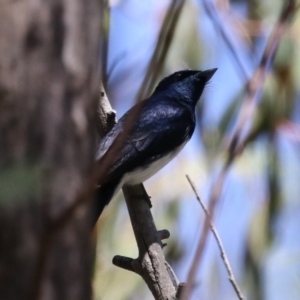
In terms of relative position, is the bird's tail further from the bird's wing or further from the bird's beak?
the bird's beak

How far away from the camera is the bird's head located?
3447 millimetres

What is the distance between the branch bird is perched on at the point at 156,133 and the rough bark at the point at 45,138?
1584 millimetres

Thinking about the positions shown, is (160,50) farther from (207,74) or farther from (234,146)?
(207,74)

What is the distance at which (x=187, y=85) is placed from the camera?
11.5ft

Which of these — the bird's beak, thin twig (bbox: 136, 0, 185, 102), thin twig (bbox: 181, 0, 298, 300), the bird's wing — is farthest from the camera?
the bird's beak

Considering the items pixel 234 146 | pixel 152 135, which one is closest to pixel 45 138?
pixel 234 146

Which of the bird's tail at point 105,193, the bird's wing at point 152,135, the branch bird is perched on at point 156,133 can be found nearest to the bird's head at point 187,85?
the branch bird is perched on at point 156,133

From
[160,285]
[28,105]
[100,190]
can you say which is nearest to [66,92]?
[28,105]

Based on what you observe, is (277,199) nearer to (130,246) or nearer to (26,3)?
(130,246)

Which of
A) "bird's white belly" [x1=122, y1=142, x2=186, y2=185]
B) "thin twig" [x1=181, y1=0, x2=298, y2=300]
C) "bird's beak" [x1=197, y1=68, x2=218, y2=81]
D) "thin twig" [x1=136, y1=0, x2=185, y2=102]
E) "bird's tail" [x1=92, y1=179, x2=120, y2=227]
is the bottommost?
"thin twig" [x1=181, y1=0, x2=298, y2=300]

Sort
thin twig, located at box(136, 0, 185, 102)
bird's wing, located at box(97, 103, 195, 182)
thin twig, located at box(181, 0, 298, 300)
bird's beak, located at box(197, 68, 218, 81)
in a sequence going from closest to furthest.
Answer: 1. thin twig, located at box(181, 0, 298, 300)
2. thin twig, located at box(136, 0, 185, 102)
3. bird's wing, located at box(97, 103, 195, 182)
4. bird's beak, located at box(197, 68, 218, 81)

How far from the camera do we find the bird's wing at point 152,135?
2.76 metres

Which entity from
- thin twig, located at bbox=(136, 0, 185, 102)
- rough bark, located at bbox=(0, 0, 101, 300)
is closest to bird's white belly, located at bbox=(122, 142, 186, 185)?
thin twig, located at bbox=(136, 0, 185, 102)

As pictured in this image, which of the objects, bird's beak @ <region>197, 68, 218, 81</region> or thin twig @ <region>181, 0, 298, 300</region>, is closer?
thin twig @ <region>181, 0, 298, 300</region>
